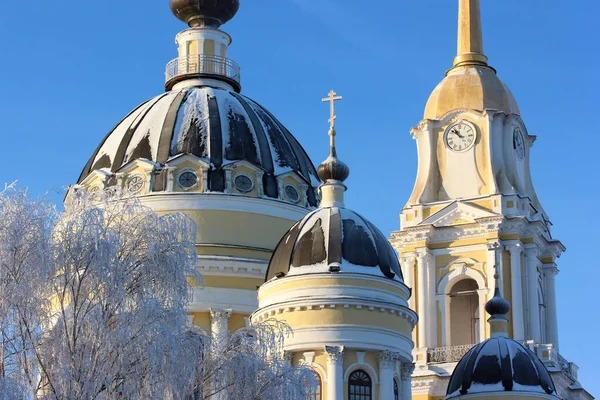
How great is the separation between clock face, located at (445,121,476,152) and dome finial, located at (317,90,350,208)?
9.87m

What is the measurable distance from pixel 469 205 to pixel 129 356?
2295 centimetres

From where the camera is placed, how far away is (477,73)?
49.1 m

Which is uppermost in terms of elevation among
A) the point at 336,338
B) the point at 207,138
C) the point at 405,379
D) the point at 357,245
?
the point at 207,138

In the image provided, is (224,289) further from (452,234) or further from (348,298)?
(452,234)

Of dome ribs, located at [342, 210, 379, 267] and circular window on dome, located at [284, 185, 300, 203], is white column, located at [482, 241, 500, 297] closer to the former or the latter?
circular window on dome, located at [284, 185, 300, 203]

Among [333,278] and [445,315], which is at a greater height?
[445,315]

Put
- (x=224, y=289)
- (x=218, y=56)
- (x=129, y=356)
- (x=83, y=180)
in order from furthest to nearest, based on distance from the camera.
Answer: (x=218, y=56), (x=83, y=180), (x=224, y=289), (x=129, y=356)

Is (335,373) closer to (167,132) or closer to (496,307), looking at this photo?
(496,307)

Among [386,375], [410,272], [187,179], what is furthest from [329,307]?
[410,272]

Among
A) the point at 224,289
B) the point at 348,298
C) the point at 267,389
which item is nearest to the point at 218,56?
the point at 224,289

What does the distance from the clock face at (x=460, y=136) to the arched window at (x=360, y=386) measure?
1508 centimetres

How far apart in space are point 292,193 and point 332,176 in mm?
4212

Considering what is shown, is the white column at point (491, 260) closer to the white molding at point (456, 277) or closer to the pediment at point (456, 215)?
the white molding at point (456, 277)

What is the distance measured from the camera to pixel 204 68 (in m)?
44.7
